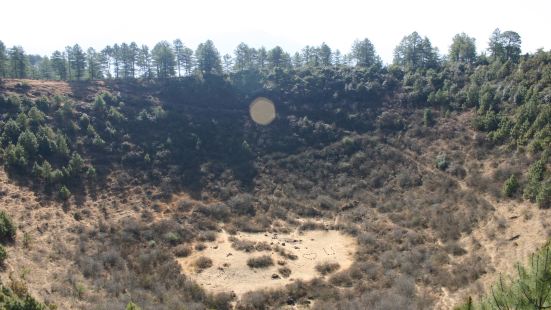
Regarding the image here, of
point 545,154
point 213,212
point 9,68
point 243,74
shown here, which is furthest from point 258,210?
point 9,68

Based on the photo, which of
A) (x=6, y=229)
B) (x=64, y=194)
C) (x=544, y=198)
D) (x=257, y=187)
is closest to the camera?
(x=6, y=229)

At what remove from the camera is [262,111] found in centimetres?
6981

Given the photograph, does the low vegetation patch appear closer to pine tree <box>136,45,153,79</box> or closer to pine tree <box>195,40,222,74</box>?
pine tree <box>195,40,222,74</box>

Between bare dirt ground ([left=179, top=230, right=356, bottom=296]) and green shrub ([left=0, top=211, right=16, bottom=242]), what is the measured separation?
13.6 m

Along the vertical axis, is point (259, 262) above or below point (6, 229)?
below

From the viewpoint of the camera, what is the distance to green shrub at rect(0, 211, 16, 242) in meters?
28.2

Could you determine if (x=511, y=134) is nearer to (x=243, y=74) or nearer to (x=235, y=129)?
(x=235, y=129)

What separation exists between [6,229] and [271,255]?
22.1 metres

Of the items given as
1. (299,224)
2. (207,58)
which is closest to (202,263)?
(299,224)

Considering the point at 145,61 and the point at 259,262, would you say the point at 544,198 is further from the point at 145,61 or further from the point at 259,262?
the point at 145,61

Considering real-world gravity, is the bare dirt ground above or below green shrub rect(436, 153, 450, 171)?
below

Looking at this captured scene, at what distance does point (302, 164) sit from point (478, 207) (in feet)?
84.4

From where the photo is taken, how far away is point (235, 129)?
208ft

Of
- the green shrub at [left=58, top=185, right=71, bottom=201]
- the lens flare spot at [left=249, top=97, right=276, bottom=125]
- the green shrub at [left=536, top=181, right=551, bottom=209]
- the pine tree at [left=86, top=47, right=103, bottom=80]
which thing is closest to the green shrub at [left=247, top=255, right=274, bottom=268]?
the green shrub at [left=58, top=185, right=71, bottom=201]
